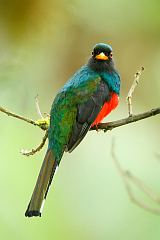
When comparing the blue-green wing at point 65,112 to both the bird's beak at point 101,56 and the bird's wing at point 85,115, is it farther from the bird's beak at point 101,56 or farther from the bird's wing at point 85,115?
the bird's beak at point 101,56

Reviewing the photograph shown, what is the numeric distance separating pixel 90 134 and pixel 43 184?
8.24 feet

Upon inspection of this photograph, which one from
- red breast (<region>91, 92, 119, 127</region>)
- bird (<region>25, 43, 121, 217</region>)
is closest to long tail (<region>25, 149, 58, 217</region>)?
bird (<region>25, 43, 121, 217</region>)

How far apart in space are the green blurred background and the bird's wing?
0.79m

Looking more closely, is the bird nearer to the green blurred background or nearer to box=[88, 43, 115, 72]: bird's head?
box=[88, 43, 115, 72]: bird's head

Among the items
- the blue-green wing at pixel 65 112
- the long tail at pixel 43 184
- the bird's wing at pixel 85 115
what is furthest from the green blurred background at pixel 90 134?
the long tail at pixel 43 184

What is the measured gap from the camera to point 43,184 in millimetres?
5527

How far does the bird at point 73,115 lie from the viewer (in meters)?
5.54

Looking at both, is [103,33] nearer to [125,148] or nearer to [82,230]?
[125,148]

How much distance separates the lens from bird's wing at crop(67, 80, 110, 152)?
5539 mm

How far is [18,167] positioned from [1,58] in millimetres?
1166

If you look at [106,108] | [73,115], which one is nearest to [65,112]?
[73,115]

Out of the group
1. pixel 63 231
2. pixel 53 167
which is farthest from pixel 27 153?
pixel 63 231

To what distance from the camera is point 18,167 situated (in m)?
7.11

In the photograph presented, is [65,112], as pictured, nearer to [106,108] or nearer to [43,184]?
[106,108]
